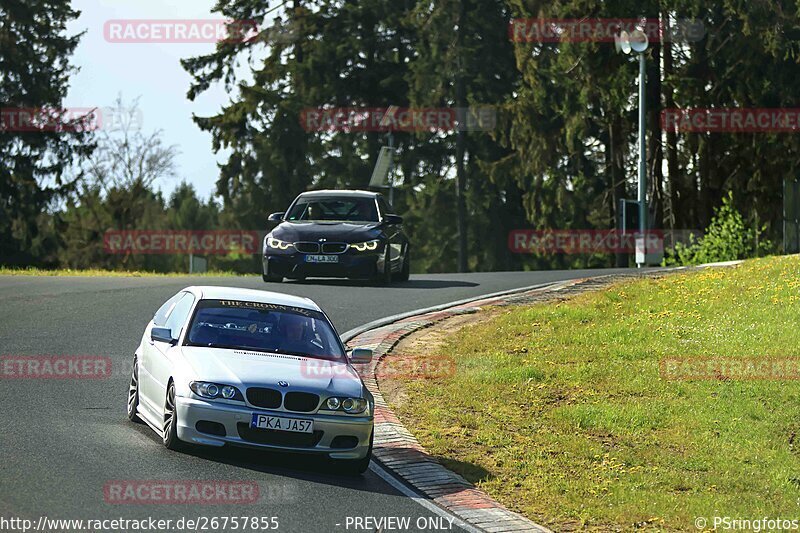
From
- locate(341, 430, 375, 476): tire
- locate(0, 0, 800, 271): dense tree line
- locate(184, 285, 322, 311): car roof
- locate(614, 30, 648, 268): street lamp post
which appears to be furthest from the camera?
locate(0, 0, 800, 271): dense tree line

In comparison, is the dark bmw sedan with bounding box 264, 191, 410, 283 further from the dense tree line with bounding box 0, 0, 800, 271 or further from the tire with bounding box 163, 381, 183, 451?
the dense tree line with bounding box 0, 0, 800, 271

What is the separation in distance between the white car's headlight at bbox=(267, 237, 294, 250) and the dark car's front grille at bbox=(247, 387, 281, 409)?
1337cm

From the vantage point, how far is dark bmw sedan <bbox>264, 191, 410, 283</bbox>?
79.9ft

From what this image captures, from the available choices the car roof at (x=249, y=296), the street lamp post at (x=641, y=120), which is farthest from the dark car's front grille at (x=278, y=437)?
the street lamp post at (x=641, y=120)

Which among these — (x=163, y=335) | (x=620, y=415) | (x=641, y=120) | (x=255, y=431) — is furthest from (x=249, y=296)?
(x=641, y=120)

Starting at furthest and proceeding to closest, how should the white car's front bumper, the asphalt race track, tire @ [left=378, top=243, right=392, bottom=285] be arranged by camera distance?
1. tire @ [left=378, top=243, right=392, bottom=285]
2. the white car's front bumper
3. the asphalt race track

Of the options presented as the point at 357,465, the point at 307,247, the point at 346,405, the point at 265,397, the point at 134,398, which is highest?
the point at 307,247

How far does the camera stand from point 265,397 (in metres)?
11.2

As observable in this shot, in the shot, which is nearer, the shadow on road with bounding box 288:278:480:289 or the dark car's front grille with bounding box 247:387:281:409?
the dark car's front grille with bounding box 247:387:281:409

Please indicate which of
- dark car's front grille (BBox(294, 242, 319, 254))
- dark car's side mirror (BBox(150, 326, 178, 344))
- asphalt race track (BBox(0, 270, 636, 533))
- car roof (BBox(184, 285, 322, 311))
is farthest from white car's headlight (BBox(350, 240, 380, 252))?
Result: dark car's side mirror (BBox(150, 326, 178, 344))

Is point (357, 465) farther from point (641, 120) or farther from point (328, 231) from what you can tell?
point (641, 120)

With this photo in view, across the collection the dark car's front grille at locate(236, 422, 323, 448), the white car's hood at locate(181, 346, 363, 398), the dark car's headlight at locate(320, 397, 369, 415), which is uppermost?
the white car's hood at locate(181, 346, 363, 398)

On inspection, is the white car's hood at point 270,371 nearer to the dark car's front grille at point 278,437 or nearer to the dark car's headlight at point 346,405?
the dark car's headlight at point 346,405

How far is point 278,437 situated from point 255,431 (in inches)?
8.0
